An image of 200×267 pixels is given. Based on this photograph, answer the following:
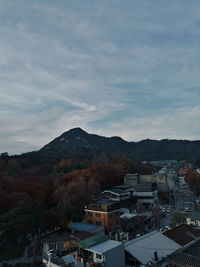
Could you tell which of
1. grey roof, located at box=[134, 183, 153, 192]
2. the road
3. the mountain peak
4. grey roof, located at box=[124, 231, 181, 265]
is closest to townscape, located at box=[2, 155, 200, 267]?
grey roof, located at box=[124, 231, 181, 265]

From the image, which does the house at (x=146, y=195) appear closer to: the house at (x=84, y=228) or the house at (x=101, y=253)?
the house at (x=84, y=228)

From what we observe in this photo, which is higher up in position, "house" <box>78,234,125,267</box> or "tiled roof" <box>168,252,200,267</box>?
"tiled roof" <box>168,252,200,267</box>

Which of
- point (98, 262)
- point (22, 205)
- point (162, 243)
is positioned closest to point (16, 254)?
point (22, 205)

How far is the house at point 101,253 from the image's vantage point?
7809 millimetres

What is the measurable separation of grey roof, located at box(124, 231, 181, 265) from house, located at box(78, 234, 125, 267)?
71 centimetres

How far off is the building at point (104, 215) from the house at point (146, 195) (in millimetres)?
6315

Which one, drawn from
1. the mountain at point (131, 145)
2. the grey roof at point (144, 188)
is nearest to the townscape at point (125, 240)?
Answer: the grey roof at point (144, 188)

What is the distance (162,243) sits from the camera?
934cm

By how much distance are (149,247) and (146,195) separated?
12.6 meters

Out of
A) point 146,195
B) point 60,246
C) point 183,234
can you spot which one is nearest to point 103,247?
point 60,246

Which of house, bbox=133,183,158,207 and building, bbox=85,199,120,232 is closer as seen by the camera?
building, bbox=85,199,120,232

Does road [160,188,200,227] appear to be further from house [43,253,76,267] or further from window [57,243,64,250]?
house [43,253,76,267]

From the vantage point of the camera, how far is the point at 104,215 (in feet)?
48.9

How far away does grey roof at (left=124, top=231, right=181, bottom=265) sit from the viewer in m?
8.54
